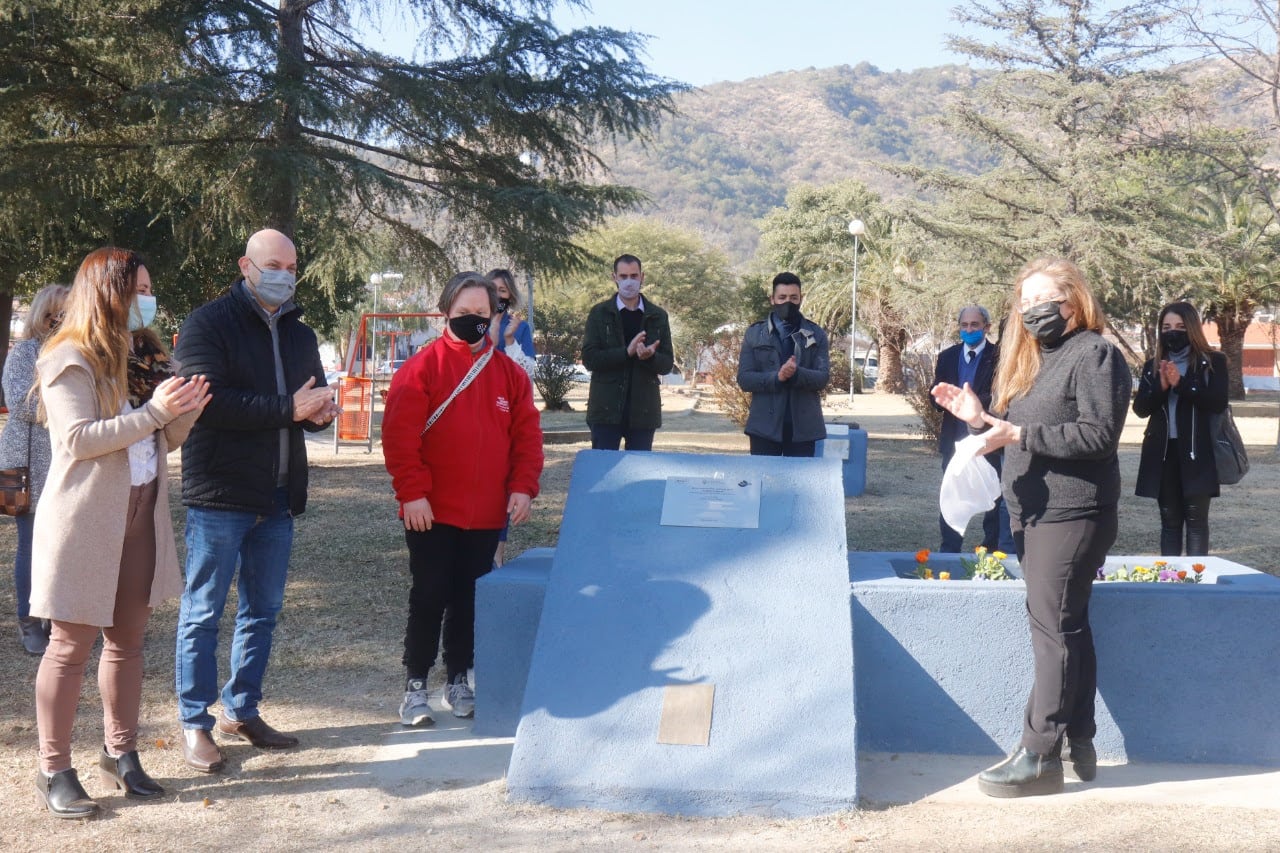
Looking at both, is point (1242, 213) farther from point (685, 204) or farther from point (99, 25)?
point (685, 204)

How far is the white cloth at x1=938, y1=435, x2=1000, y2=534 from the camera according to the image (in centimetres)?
433

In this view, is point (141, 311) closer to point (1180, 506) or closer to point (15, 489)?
point (15, 489)

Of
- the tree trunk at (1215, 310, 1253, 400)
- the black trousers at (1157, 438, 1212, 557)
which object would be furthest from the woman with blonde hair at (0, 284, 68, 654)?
the tree trunk at (1215, 310, 1253, 400)

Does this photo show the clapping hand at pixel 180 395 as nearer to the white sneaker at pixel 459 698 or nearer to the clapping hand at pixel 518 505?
the clapping hand at pixel 518 505

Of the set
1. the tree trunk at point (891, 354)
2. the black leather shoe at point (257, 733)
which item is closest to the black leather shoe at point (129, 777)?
the black leather shoe at point (257, 733)

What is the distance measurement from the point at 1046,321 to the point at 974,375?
367 centimetres

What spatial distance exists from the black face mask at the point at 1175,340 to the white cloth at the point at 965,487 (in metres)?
2.45

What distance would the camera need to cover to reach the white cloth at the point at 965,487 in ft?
14.2

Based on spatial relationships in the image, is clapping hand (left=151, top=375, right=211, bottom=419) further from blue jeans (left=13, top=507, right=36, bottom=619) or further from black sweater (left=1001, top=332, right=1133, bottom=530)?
black sweater (left=1001, top=332, right=1133, bottom=530)

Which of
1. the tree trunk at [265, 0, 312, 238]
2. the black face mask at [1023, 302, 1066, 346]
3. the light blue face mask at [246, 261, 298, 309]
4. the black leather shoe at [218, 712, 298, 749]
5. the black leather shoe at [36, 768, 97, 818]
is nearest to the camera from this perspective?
the black leather shoe at [36, 768, 97, 818]

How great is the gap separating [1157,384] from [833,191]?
6075 cm

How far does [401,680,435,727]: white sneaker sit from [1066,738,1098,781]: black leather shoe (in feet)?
7.94

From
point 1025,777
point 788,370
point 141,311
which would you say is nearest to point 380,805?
point 141,311

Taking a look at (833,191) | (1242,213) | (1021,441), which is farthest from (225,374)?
(833,191)
